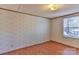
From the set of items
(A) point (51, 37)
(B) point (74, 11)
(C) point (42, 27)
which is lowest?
(A) point (51, 37)

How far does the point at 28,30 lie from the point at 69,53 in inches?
20.1

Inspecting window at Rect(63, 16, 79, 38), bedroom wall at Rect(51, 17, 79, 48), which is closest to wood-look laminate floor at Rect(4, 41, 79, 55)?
bedroom wall at Rect(51, 17, 79, 48)

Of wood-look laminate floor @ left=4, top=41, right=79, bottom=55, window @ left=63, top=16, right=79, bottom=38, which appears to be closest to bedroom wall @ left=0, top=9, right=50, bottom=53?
wood-look laminate floor @ left=4, top=41, right=79, bottom=55

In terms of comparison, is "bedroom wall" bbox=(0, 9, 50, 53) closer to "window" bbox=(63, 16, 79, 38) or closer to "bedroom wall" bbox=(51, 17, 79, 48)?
"bedroom wall" bbox=(51, 17, 79, 48)

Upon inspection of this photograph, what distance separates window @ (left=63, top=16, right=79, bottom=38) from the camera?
0.98 meters

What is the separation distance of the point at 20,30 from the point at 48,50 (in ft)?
1.25

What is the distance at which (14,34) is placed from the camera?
1049 millimetres

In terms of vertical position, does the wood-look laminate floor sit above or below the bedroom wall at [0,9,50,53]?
below

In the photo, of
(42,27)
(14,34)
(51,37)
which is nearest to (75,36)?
(51,37)

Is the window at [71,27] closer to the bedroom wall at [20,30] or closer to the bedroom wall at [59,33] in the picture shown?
the bedroom wall at [59,33]

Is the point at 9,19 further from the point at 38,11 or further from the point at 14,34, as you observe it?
the point at 38,11

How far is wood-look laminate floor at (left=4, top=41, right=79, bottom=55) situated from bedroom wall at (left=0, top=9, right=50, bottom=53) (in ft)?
0.19

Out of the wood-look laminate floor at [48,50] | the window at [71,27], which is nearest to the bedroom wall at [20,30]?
the wood-look laminate floor at [48,50]

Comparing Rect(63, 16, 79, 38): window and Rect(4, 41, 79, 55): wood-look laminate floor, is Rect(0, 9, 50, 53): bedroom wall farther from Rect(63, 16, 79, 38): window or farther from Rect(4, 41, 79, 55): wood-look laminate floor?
Rect(63, 16, 79, 38): window
